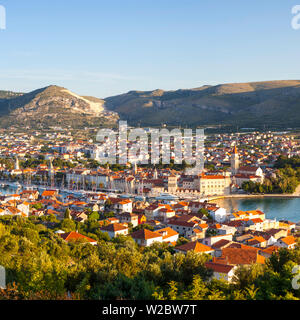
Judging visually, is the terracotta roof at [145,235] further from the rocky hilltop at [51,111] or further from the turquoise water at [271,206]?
the rocky hilltop at [51,111]

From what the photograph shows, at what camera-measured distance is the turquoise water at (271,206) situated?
11.9 meters

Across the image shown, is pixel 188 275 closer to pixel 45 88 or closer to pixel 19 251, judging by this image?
pixel 19 251

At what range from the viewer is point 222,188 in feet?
56.4

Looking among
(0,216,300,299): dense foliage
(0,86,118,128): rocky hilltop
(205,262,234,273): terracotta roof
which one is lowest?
(205,262,234,273): terracotta roof

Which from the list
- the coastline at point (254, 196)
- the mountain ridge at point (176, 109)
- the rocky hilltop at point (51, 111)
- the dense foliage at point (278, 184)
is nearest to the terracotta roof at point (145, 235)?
the coastline at point (254, 196)

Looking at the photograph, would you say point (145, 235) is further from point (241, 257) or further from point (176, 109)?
point (176, 109)

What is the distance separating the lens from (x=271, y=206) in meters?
13.6

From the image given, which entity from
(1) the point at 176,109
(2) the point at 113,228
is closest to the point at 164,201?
(2) the point at 113,228

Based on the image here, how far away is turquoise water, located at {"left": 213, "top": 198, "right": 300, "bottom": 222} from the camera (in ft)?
39.0

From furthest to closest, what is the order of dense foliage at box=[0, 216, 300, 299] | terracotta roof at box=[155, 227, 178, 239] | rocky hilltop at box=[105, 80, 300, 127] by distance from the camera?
rocky hilltop at box=[105, 80, 300, 127], terracotta roof at box=[155, 227, 178, 239], dense foliage at box=[0, 216, 300, 299]

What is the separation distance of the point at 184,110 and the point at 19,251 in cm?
4201

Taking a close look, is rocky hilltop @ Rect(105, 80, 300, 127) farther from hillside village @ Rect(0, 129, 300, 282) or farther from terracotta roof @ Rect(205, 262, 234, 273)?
terracotta roof @ Rect(205, 262, 234, 273)

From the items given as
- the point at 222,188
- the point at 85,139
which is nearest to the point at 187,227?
the point at 222,188

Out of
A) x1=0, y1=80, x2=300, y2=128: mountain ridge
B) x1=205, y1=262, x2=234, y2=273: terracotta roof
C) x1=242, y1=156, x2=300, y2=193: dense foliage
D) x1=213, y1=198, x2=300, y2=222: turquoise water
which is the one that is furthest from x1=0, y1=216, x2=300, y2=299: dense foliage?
x1=0, y1=80, x2=300, y2=128: mountain ridge
